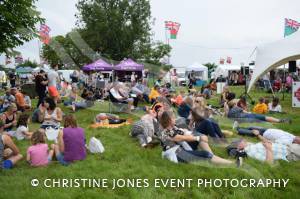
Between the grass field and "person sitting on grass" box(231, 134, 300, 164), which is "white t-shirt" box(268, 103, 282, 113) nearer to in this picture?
"person sitting on grass" box(231, 134, 300, 164)

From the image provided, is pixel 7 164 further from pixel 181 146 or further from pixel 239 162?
pixel 239 162

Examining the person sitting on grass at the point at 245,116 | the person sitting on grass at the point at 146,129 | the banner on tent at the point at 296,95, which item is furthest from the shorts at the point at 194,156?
the banner on tent at the point at 296,95

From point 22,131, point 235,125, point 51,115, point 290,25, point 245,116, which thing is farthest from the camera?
point 290,25

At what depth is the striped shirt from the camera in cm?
585

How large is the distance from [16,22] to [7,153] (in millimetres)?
3290

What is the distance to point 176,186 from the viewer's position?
188 inches

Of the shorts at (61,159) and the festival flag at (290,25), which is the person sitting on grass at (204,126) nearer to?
the shorts at (61,159)

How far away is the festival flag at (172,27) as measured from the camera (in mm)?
28109

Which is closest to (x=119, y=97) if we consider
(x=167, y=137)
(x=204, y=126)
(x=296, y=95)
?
(x=204, y=126)

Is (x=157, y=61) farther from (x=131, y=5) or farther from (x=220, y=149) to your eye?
(x=220, y=149)

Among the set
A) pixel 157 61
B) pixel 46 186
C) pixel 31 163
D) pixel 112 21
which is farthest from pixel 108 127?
pixel 157 61

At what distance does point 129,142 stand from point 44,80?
644cm

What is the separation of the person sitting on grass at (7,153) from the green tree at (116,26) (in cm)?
3384

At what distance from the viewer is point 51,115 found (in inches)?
333
